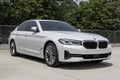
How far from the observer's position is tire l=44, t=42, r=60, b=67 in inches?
353

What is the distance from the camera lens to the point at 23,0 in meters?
27.4

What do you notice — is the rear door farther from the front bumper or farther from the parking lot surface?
the front bumper

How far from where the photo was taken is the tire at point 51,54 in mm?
8959

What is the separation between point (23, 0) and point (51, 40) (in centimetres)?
1886

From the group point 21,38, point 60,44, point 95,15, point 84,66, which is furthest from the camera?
point 95,15

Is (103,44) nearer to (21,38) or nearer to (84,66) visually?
(84,66)

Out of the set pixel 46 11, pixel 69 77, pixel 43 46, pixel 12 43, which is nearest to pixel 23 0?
pixel 46 11

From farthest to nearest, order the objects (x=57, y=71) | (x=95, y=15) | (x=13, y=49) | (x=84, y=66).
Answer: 1. (x=95, y=15)
2. (x=13, y=49)
3. (x=84, y=66)
4. (x=57, y=71)

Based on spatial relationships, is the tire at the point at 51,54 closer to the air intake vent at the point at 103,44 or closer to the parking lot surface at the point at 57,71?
the parking lot surface at the point at 57,71

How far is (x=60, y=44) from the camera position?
8781 millimetres

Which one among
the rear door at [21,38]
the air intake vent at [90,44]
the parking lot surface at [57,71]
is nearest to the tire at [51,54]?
the parking lot surface at [57,71]

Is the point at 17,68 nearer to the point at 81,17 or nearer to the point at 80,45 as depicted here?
the point at 80,45

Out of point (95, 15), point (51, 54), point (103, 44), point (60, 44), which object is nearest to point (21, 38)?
point (51, 54)

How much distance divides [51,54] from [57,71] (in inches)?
35.4
